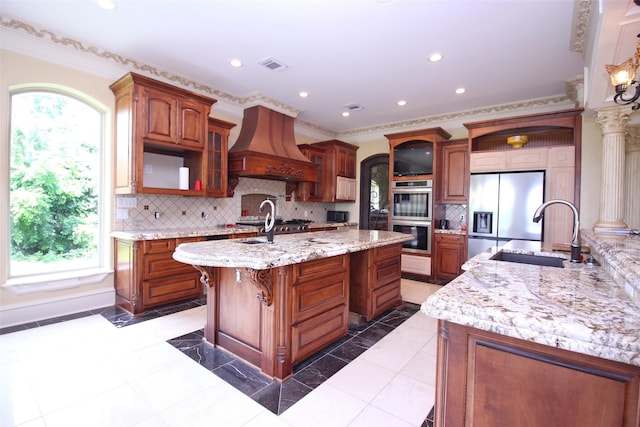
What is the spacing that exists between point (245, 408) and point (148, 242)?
2245 millimetres

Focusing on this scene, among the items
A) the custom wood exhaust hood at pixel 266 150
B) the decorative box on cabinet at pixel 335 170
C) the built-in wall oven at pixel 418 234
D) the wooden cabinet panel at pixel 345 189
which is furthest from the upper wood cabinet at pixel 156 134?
the built-in wall oven at pixel 418 234

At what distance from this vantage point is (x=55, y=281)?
3098mm

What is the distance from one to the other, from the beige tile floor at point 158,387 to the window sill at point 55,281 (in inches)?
19.1

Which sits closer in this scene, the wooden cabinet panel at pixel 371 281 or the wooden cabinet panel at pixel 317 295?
the wooden cabinet panel at pixel 317 295

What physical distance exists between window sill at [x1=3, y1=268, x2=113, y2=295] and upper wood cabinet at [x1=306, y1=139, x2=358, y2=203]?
359cm

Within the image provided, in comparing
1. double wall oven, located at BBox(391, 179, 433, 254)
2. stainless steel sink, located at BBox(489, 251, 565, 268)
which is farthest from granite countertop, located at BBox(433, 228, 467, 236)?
stainless steel sink, located at BBox(489, 251, 565, 268)

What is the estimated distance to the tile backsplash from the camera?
3650 millimetres

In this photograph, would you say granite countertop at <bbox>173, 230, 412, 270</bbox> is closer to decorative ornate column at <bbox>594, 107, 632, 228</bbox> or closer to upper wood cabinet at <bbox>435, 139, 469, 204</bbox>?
decorative ornate column at <bbox>594, 107, 632, 228</bbox>

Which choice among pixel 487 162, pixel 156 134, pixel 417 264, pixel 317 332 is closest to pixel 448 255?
pixel 417 264

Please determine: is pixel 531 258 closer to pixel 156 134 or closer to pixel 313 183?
pixel 156 134

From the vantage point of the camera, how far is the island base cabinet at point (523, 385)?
0.84m

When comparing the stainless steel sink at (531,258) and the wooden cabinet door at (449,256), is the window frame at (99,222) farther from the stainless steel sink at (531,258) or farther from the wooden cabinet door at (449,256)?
the wooden cabinet door at (449,256)

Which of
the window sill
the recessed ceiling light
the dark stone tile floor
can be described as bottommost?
the dark stone tile floor

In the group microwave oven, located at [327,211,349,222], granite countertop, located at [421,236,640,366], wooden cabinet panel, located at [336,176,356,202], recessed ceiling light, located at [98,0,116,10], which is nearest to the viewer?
granite countertop, located at [421,236,640,366]
